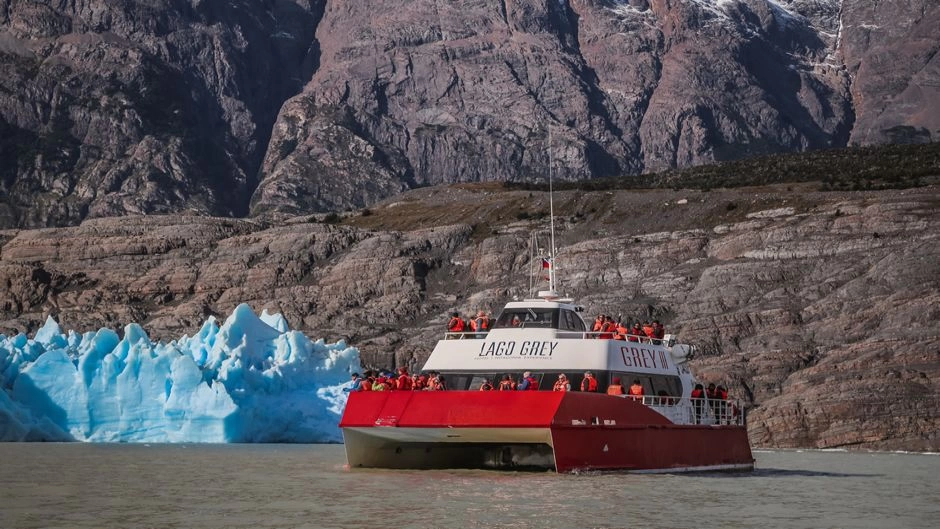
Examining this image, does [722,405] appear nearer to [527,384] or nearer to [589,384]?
[589,384]

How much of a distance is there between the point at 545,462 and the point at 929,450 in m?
33.4

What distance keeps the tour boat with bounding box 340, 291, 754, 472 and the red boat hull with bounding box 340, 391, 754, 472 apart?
0.03 metres

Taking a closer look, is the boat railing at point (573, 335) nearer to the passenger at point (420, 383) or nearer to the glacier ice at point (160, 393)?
the passenger at point (420, 383)

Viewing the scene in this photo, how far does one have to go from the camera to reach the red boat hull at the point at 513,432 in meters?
34.6

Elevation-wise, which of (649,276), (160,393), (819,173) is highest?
(819,173)

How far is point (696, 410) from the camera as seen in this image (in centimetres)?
4456

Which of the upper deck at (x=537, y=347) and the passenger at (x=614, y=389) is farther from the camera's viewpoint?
the upper deck at (x=537, y=347)

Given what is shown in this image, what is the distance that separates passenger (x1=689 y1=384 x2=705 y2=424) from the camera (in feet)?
143

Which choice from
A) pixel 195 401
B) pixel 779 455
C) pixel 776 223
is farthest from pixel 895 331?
pixel 195 401

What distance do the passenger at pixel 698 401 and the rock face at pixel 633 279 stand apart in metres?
24.8

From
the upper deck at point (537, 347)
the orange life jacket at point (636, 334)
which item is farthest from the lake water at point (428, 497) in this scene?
the orange life jacket at point (636, 334)

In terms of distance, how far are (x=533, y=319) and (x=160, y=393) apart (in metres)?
29.0

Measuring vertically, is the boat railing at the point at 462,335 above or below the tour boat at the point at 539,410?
above

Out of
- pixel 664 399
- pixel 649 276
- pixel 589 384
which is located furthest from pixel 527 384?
pixel 649 276
